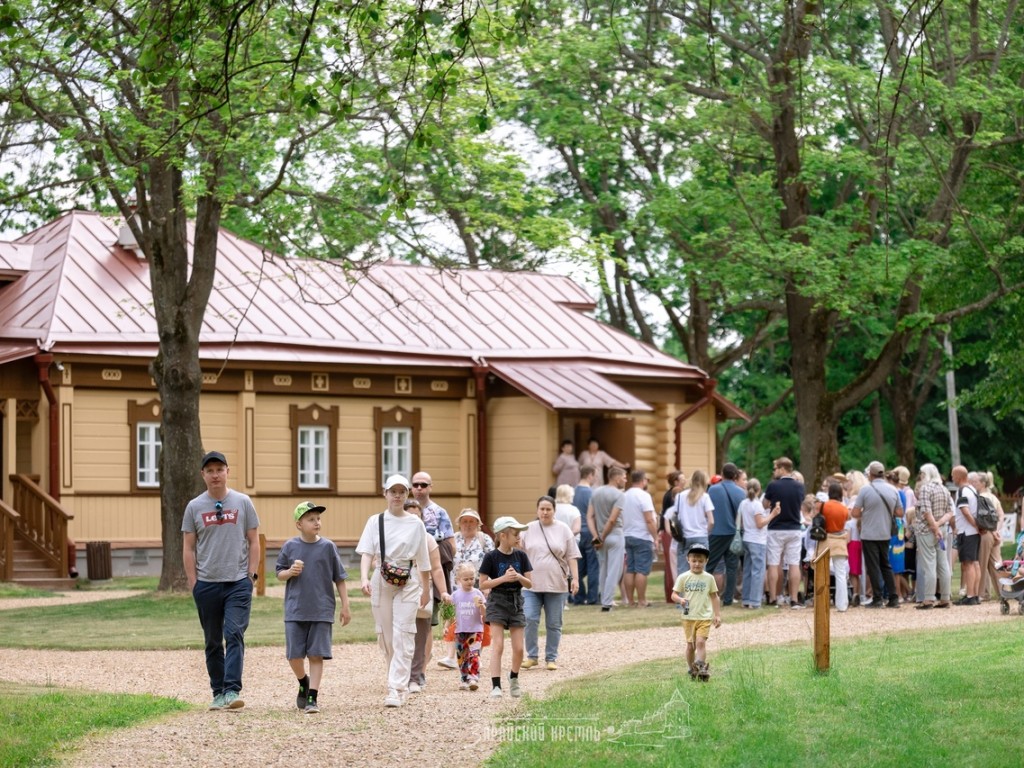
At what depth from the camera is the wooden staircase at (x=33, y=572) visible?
91.8ft

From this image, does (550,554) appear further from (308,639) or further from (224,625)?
(224,625)

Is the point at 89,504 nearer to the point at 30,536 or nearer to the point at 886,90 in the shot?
the point at 30,536

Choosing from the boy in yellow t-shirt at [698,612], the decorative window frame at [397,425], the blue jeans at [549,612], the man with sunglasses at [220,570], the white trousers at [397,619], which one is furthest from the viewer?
the decorative window frame at [397,425]

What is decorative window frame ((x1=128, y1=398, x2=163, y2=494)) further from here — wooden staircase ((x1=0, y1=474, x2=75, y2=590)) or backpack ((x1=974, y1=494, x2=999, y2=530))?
backpack ((x1=974, y1=494, x2=999, y2=530))

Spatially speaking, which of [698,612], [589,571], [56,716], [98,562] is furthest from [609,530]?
[56,716]

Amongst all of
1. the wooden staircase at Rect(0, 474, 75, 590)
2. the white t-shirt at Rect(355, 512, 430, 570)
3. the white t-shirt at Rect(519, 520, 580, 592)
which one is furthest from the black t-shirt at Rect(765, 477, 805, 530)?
the wooden staircase at Rect(0, 474, 75, 590)

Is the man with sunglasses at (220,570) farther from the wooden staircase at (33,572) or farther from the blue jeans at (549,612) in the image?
the wooden staircase at (33,572)

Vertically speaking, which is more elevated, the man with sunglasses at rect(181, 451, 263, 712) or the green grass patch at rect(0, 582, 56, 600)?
the man with sunglasses at rect(181, 451, 263, 712)

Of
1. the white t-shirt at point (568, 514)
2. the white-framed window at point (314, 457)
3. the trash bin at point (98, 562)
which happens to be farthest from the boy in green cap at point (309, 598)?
the white-framed window at point (314, 457)

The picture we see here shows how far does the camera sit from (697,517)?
71.8 ft

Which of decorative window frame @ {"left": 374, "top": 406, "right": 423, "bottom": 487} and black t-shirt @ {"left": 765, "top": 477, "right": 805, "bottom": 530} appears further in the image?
decorative window frame @ {"left": 374, "top": 406, "right": 423, "bottom": 487}

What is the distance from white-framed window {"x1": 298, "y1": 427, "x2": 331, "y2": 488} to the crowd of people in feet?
30.0

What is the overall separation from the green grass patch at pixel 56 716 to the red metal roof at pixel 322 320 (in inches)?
599

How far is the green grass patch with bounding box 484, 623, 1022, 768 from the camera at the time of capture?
32.5ft
